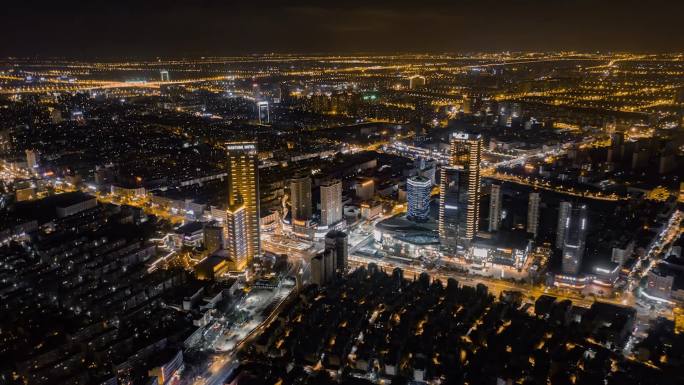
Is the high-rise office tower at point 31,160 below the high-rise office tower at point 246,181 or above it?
below

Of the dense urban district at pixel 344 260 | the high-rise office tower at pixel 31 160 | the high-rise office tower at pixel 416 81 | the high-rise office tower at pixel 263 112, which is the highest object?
the high-rise office tower at pixel 416 81

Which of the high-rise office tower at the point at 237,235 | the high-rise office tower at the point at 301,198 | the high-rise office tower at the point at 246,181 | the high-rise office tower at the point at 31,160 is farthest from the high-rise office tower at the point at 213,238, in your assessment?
the high-rise office tower at the point at 31,160

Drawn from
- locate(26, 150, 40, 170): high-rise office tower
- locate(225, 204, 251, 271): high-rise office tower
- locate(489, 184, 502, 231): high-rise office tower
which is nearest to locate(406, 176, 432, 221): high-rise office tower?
locate(489, 184, 502, 231): high-rise office tower

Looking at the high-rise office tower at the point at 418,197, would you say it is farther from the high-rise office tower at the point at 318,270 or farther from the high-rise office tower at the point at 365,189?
the high-rise office tower at the point at 318,270

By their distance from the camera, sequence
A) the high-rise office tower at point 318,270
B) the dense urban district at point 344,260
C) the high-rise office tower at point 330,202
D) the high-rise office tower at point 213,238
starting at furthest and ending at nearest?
the high-rise office tower at point 330,202
the high-rise office tower at point 213,238
the high-rise office tower at point 318,270
the dense urban district at point 344,260

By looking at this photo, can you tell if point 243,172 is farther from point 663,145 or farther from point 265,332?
point 663,145

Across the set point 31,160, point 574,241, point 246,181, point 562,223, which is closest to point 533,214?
point 562,223

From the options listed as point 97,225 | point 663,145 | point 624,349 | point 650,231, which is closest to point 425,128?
point 663,145
